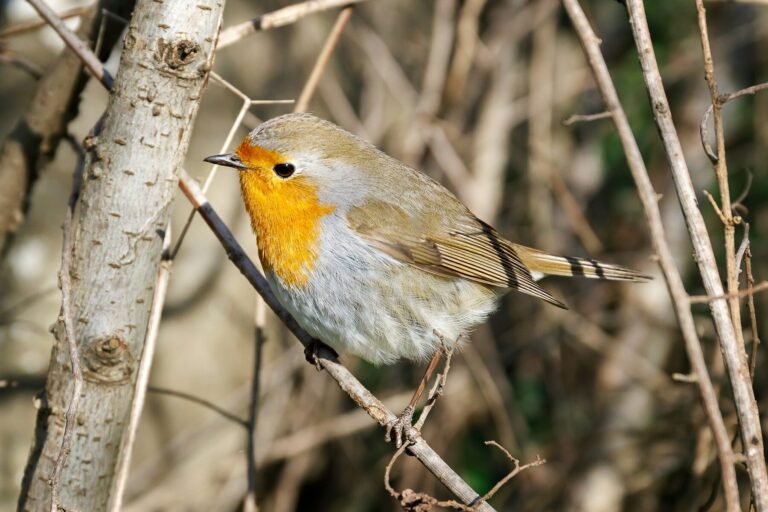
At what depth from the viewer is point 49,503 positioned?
2021mm

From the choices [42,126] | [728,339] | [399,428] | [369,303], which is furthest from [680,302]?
[42,126]

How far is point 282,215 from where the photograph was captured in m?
2.60

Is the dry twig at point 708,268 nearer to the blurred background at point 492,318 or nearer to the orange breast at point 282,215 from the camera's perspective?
the orange breast at point 282,215

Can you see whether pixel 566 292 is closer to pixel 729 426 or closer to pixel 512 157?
pixel 512 157

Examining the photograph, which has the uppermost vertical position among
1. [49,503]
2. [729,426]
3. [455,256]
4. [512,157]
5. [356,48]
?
[356,48]

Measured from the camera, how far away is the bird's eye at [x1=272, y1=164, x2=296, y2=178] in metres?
2.60

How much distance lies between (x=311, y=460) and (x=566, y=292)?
1756 mm

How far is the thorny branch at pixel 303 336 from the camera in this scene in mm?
1876

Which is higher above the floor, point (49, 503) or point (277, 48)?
point (277, 48)

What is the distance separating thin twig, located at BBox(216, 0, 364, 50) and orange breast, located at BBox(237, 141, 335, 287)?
0.35 m

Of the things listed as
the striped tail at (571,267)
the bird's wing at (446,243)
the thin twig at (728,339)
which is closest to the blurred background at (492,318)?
the striped tail at (571,267)

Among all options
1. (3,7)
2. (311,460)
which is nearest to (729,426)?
(311,460)

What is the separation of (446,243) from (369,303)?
20.7 inches

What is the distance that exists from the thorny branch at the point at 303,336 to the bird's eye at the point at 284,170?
0.36 meters
